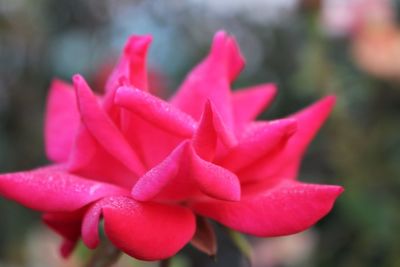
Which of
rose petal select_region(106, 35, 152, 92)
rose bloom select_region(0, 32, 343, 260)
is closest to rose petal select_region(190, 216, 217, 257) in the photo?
rose bloom select_region(0, 32, 343, 260)

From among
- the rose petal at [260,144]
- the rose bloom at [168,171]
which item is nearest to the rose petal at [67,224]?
the rose bloom at [168,171]

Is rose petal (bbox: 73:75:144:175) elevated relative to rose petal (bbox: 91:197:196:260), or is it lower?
elevated

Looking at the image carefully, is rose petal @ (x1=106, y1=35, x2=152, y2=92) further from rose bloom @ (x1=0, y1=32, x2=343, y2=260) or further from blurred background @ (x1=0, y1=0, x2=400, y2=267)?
blurred background @ (x1=0, y1=0, x2=400, y2=267)

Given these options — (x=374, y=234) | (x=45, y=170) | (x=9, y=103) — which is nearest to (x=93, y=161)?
(x=45, y=170)

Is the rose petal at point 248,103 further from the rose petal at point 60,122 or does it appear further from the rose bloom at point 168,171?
the rose petal at point 60,122

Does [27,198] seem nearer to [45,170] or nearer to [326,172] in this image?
[45,170]

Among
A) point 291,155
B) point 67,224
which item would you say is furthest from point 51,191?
point 291,155
